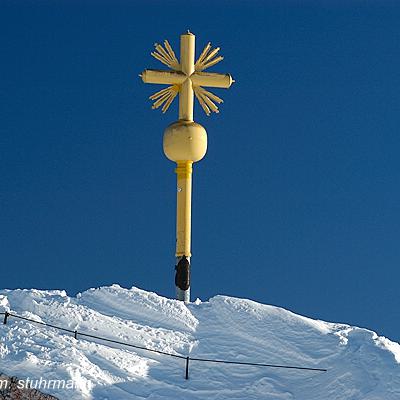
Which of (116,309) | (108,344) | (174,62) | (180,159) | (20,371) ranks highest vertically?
(174,62)

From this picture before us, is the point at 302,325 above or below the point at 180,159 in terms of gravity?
below

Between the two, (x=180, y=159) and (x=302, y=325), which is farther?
(x=180, y=159)

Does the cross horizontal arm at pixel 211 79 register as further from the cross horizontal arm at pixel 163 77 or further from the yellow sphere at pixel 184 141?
the yellow sphere at pixel 184 141

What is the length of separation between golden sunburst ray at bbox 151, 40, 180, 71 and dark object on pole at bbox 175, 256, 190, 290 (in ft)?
14.4

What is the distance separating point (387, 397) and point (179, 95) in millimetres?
9645

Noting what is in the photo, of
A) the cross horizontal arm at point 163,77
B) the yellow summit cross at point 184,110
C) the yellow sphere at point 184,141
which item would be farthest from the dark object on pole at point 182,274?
the cross horizontal arm at point 163,77

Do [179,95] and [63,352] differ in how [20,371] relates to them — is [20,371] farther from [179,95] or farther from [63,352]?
[179,95]

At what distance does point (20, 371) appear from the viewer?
19328 mm

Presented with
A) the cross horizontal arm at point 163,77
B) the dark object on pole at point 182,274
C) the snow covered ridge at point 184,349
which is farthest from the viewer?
the cross horizontal arm at point 163,77

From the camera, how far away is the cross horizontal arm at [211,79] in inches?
1072

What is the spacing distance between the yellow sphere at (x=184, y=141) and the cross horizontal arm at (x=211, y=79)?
3.39ft

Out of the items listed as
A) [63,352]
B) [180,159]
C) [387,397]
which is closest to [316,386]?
[387,397]

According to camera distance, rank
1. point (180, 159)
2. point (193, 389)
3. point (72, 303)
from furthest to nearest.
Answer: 1. point (180, 159)
2. point (72, 303)
3. point (193, 389)

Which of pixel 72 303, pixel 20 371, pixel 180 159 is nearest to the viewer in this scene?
pixel 20 371
